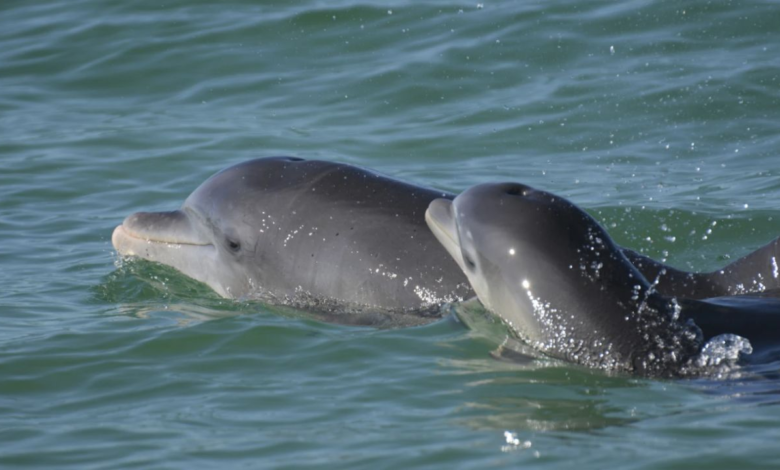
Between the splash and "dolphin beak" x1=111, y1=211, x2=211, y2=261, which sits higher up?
"dolphin beak" x1=111, y1=211, x2=211, y2=261

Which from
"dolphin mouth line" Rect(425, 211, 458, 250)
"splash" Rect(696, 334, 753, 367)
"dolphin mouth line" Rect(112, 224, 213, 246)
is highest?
"dolphin mouth line" Rect(425, 211, 458, 250)

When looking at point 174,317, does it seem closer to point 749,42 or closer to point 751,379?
point 751,379

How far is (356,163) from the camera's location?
15008mm

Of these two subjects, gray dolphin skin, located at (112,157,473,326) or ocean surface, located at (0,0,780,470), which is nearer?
ocean surface, located at (0,0,780,470)

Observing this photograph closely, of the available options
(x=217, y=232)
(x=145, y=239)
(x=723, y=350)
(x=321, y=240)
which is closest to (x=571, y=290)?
(x=723, y=350)

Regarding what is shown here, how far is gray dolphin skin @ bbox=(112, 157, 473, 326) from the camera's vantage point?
9484 mm

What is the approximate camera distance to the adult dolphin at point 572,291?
8.13 m

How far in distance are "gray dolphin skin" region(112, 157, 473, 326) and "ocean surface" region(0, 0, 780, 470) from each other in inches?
13.8

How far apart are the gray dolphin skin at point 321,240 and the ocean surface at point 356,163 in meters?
0.35

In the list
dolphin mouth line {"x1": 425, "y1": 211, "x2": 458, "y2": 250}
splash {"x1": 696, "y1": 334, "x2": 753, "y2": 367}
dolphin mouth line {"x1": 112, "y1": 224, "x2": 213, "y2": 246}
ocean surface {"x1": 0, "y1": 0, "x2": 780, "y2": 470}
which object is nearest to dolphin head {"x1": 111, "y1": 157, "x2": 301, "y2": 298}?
dolphin mouth line {"x1": 112, "y1": 224, "x2": 213, "y2": 246}

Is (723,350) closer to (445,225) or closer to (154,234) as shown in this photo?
(445,225)

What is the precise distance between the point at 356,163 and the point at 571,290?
709 centimetres

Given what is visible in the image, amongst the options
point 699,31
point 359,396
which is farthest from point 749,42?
point 359,396

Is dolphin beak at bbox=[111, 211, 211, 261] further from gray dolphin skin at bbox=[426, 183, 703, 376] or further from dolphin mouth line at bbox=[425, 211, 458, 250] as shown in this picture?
gray dolphin skin at bbox=[426, 183, 703, 376]
